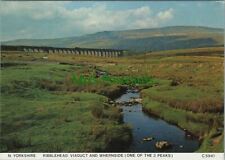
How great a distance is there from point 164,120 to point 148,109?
1.49 ft

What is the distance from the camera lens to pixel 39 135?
8.37 meters

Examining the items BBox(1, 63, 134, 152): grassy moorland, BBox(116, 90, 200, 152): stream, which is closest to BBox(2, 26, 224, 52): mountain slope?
BBox(1, 63, 134, 152): grassy moorland

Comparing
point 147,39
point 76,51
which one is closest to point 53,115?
point 76,51

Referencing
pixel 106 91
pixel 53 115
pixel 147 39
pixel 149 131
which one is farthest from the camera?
pixel 147 39

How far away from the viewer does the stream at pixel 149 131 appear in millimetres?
8414

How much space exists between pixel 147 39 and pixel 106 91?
1825 millimetres

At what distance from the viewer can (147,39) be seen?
10125 mm

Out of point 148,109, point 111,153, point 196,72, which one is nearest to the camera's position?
point 111,153

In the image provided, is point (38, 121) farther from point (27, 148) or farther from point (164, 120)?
point (164, 120)

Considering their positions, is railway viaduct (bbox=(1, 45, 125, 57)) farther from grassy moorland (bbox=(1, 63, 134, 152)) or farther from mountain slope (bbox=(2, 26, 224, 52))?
grassy moorland (bbox=(1, 63, 134, 152))

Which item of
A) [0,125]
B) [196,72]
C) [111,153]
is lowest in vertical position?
[111,153]

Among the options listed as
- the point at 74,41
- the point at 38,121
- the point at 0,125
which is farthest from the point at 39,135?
the point at 74,41

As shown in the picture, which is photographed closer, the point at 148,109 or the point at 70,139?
the point at 70,139

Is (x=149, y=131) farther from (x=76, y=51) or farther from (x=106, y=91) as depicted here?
(x=76, y=51)
